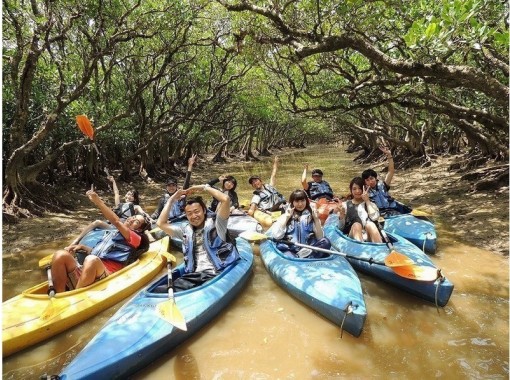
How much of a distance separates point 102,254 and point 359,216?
4.28m

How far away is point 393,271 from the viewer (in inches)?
192

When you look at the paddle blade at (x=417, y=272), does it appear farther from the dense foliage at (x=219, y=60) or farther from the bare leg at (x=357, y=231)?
the dense foliage at (x=219, y=60)

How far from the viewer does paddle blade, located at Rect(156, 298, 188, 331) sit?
3.47m

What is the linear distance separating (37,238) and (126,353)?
18.4ft

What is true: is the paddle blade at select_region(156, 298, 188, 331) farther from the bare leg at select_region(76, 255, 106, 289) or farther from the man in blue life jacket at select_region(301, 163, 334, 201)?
the man in blue life jacket at select_region(301, 163, 334, 201)

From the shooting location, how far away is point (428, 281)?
4.39 metres

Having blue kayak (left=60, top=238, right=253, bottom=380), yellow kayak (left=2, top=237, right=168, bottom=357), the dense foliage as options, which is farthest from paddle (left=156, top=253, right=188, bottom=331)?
the dense foliage

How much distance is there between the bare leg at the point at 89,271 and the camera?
466 centimetres

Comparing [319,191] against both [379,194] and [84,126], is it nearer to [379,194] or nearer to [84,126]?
[379,194]

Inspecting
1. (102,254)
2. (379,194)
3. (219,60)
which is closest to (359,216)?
(379,194)

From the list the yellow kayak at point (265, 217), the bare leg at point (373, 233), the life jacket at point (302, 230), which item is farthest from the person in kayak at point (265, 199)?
the bare leg at point (373, 233)

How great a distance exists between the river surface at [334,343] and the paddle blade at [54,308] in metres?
0.28

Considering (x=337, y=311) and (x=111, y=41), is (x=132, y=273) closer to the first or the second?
(x=337, y=311)

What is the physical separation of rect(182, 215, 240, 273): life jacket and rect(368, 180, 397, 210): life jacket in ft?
13.7
